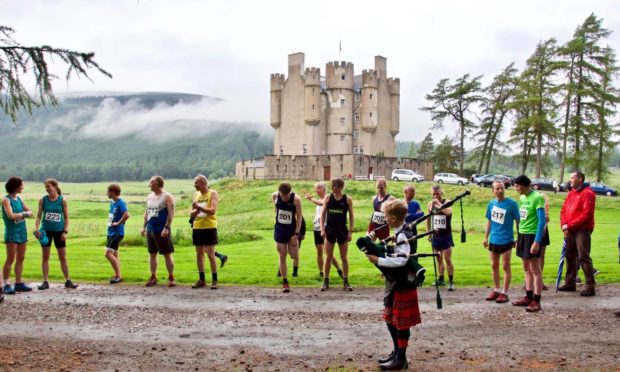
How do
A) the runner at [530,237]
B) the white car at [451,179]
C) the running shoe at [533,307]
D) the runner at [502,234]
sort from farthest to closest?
the white car at [451,179]
the runner at [502,234]
the runner at [530,237]
the running shoe at [533,307]

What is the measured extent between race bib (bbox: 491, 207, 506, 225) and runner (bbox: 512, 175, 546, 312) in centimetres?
30

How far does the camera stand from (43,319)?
8938 millimetres

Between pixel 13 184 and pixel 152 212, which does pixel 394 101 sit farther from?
pixel 13 184

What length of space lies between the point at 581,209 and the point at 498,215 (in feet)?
6.42

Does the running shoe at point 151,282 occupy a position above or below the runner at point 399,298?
below

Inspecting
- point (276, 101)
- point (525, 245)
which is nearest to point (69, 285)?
point (525, 245)

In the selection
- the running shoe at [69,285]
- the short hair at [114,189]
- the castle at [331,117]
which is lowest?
the running shoe at [69,285]

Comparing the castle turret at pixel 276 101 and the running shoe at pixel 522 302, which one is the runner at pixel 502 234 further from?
the castle turret at pixel 276 101

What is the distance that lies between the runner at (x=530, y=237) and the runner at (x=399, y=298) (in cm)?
385

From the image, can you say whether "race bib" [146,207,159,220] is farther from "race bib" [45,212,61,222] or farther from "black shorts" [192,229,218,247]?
"race bib" [45,212,61,222]

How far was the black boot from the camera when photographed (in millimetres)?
6551

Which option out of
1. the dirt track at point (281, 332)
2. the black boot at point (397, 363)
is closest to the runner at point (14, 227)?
the dirt track at point (281, 332)

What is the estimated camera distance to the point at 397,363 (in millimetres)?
6559

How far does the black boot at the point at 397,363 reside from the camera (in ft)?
21.5
